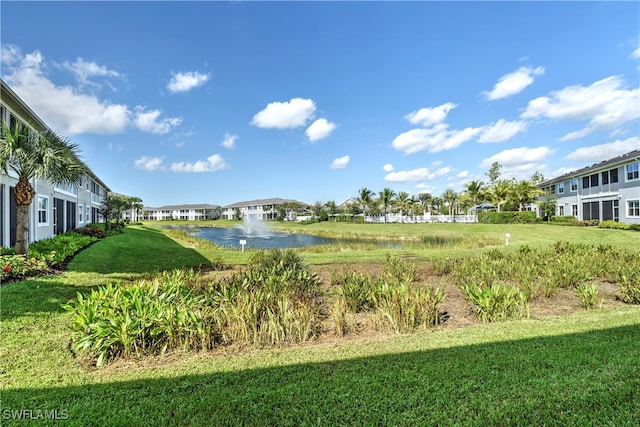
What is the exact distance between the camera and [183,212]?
104 m

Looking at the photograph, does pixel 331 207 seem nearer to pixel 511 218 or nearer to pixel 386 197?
pixel 386 197

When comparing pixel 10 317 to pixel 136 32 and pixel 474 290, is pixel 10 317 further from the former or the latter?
pixel 136 32

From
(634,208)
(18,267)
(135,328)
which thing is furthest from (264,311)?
(634,208)

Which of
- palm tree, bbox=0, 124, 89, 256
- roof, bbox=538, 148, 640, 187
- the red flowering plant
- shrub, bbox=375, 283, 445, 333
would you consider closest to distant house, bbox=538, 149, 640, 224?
roof, bbox=538, 148, 640, 187

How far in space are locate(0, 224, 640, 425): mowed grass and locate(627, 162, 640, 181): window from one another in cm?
2734

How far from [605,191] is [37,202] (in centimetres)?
3934

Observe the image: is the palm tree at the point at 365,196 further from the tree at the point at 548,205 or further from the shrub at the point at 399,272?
the shrub at the point at 399,272

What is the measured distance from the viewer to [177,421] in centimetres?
255

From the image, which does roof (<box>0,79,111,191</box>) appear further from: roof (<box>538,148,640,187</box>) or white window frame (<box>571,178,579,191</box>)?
white window frame (<box>571,178,579,191</box>)

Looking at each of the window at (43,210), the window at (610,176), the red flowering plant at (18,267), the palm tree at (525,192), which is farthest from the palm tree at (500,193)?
the red flowering plant at (18,267)

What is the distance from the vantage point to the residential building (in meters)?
11.8

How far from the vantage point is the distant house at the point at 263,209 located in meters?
76.2

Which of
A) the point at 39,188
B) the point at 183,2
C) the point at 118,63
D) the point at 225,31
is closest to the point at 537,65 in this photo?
the point at 225,31

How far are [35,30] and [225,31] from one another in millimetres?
6528
